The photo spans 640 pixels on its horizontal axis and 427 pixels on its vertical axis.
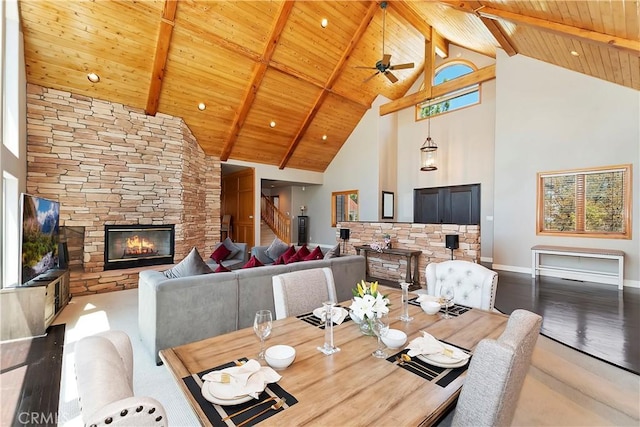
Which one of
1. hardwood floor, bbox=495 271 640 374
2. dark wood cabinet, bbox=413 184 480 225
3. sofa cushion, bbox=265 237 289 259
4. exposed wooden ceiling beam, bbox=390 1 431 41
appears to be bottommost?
hardwood floor, bbox=495 271 640 374

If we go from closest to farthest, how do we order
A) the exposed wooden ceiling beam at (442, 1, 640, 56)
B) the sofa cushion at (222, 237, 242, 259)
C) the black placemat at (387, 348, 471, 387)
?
the black placemat at (387, 348, 471, 387) < the exposed wooden ceiling beam at (442, 1, 640, 56) < the sofa cushion at (222, 237, 242, 259)

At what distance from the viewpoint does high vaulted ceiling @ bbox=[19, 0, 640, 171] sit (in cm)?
429

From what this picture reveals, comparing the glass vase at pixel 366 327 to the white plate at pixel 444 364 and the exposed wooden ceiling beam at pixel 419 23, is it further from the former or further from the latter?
the exposed wooden ceiling beam at pixel 419 23

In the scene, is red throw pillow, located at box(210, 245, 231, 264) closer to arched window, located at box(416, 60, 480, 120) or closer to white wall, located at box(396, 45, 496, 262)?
white wall, located at box(396, 45, 496, 262)

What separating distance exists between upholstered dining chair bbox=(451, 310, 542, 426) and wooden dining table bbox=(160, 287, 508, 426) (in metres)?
0.07

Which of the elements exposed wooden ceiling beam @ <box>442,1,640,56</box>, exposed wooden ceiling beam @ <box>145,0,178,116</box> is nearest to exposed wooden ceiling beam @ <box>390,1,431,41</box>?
exposed wooden ceiling beam @ <box>442,1,640,56</box>

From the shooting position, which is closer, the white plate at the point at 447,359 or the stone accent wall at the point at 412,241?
the white plate at the point at 447,359

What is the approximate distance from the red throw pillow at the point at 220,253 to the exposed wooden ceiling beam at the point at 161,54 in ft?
10.8

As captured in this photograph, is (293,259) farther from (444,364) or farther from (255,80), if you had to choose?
(255,80)

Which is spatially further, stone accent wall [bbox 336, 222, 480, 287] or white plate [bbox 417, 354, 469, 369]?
stone accent wall [bbox 336, 222, 480, 287]

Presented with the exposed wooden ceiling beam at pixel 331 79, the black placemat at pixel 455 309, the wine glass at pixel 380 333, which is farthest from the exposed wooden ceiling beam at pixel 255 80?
the wine glass at pixel 380 333

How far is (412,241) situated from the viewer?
235 inches

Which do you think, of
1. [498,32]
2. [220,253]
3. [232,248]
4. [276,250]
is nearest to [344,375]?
[276,250]

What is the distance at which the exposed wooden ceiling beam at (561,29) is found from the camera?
358cm
